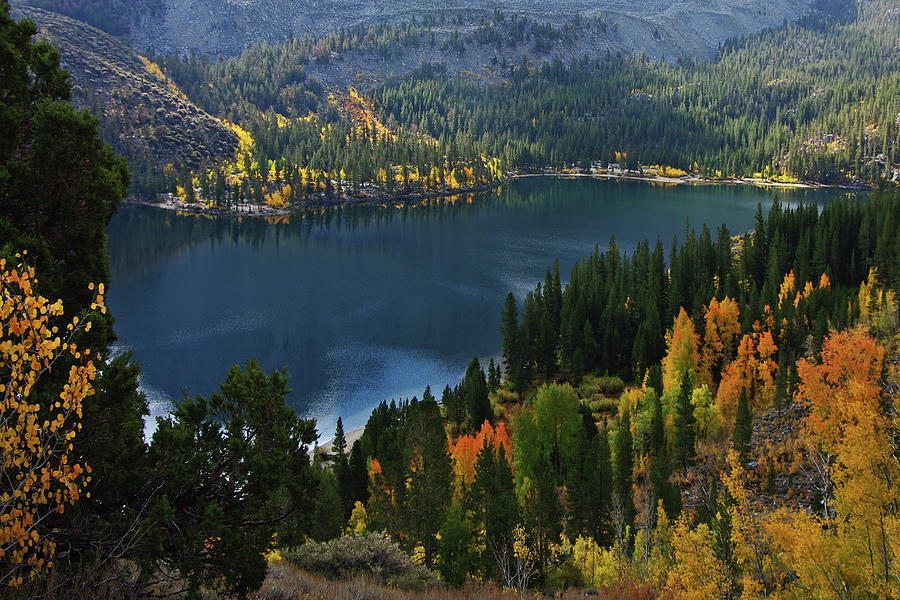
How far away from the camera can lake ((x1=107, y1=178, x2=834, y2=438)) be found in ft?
230

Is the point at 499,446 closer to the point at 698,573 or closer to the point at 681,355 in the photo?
the point at 681,355

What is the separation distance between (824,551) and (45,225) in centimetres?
2103

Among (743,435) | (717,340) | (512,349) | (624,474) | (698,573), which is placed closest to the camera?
(698,573)

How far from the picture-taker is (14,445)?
7777mm

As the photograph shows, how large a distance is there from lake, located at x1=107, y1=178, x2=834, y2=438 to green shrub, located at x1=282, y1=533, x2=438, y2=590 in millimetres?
19860

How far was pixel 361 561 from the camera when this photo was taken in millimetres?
20297

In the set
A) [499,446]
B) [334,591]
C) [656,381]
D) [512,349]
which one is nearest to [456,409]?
[499,446]

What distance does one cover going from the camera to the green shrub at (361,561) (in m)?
19.8

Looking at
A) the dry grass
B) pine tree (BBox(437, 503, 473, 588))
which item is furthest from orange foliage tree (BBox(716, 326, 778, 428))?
the dry grass

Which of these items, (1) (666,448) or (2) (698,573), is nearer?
(2) (698,573)

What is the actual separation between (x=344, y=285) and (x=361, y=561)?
82887 millimetres

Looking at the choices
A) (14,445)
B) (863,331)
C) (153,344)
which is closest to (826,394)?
(863,331)

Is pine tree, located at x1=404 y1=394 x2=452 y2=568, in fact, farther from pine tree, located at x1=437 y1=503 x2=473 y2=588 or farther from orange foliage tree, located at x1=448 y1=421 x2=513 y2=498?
orange foliage tree, located at x1=448 y1=421 x2=513 y2=498

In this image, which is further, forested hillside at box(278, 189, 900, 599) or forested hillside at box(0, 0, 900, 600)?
forested hillside at box(278, 189, 900, 599)
